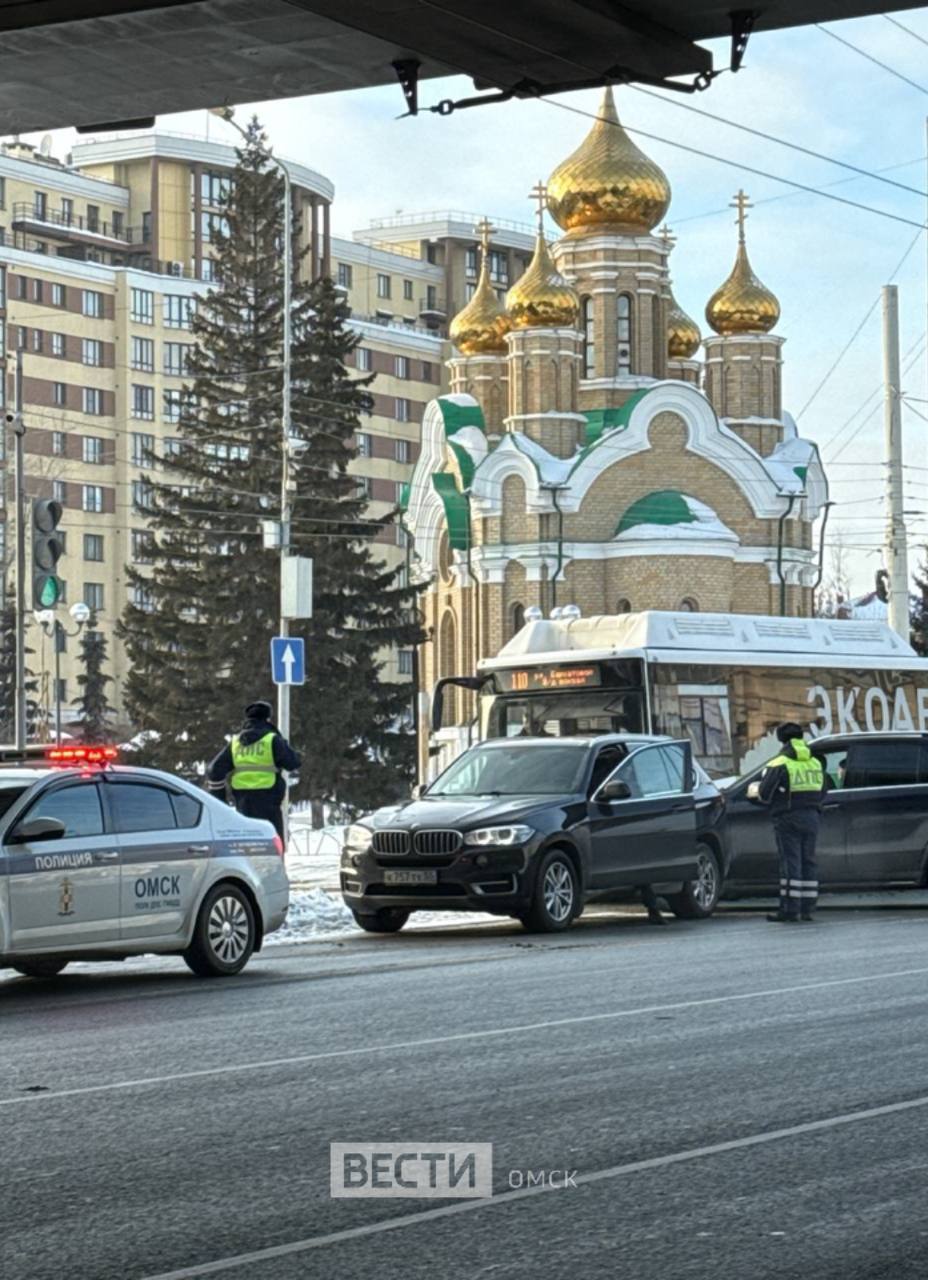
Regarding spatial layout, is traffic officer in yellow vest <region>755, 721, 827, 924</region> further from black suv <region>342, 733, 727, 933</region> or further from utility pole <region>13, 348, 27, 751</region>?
utility pole <region>13, 348, 27, 751</region>

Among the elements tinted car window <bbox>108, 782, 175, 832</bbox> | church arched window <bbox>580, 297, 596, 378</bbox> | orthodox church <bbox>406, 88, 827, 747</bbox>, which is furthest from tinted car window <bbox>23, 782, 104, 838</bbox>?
church arched window <bbox>580, 297, 596, 378</bbox>

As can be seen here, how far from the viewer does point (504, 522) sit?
67312 millimetres

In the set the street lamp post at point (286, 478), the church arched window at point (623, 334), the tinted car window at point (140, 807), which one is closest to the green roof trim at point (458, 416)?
the church arched window at point (623, 334)

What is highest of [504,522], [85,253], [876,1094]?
[85,253]

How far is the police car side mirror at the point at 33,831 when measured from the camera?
14.1 meters

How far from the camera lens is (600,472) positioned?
66875mm

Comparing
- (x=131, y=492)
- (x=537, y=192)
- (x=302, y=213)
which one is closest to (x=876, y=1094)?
(x=537, y=192)

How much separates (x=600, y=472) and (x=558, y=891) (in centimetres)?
4794

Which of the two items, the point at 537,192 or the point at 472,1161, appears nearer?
the point at 472,1161

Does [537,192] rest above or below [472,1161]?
above

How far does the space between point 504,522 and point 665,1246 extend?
6095 cm

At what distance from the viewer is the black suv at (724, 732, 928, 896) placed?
23219 millimetres

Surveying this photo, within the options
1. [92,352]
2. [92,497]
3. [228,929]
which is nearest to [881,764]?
[228,929]

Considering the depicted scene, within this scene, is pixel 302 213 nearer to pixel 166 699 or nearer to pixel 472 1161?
pixel 166 699
